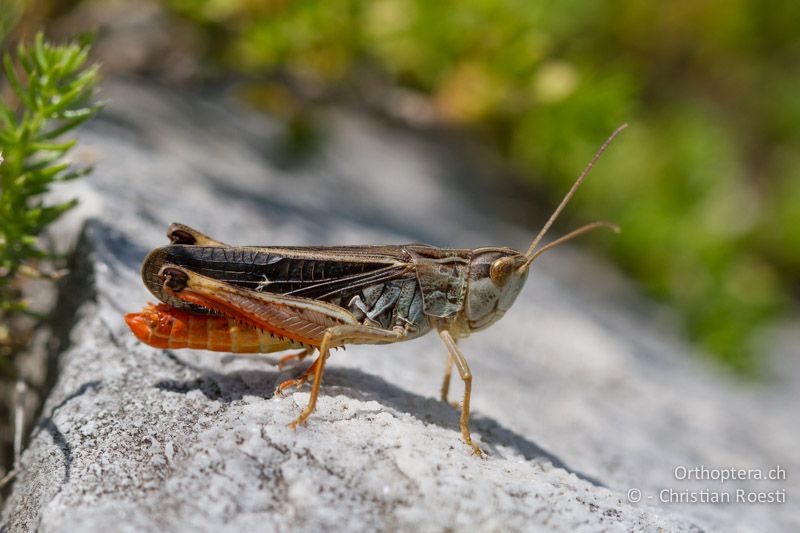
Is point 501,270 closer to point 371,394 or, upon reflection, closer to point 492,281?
point 492,281

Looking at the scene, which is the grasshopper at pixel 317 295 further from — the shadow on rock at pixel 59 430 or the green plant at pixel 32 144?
the green plant at pixel 32 144

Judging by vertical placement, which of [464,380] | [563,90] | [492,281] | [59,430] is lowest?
[59,430]

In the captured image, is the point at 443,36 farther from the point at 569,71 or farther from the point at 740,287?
the point at 740,287

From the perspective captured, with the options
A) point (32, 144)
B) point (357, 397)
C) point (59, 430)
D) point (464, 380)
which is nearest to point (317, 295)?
point (357, 397)

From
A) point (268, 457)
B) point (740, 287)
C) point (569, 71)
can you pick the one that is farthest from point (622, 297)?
point (268, 457)

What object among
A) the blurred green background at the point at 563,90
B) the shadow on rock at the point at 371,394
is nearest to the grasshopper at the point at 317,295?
the shadow on rock at the point at 371,394

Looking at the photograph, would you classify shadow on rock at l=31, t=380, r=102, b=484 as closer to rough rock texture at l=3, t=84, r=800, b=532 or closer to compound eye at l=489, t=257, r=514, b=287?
rough rock texture at l=3, t=84, r=800, b=532
